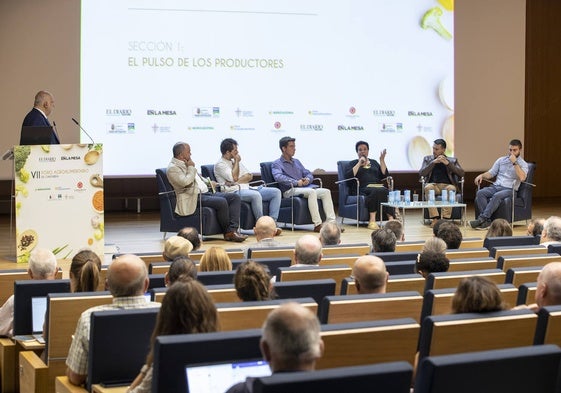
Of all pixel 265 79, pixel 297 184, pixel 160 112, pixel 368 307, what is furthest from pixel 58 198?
pixel 368 307

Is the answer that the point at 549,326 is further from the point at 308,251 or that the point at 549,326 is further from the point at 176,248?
the point at 176,248

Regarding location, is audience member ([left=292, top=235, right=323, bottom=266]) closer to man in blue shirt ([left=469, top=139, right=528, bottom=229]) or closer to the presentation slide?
man in blue shirt ([left=469, top=139, right=528, bottom=229])

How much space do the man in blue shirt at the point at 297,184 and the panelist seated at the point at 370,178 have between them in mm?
580

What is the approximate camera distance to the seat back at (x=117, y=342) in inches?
137

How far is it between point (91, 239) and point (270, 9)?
542 centimetres

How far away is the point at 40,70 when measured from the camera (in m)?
12.4

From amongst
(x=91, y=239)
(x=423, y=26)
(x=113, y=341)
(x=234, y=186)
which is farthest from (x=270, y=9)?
(x=113, y=341)

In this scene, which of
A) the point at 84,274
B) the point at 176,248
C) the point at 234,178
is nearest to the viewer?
the point at 84,274

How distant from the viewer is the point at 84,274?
4.45 meters

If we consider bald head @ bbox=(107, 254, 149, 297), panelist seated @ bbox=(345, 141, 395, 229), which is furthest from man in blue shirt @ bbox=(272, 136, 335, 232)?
bald head @ bbox=(107, 254, 149, 297)

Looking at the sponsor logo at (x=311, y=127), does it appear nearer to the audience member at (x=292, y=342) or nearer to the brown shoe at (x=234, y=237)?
the brown shoe at (x=234, y=237)

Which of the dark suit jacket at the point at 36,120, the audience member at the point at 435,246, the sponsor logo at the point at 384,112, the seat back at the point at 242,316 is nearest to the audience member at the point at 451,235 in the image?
the audience member at the point at 435,246

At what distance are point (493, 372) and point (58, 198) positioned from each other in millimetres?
6350

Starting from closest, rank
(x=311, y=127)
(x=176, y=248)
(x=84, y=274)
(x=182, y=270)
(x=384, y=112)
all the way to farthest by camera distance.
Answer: (x=182, y=270)
(x=84, y=274)
(x=176, y=248)
(x=311, y=127)
(x=384, y=112)
